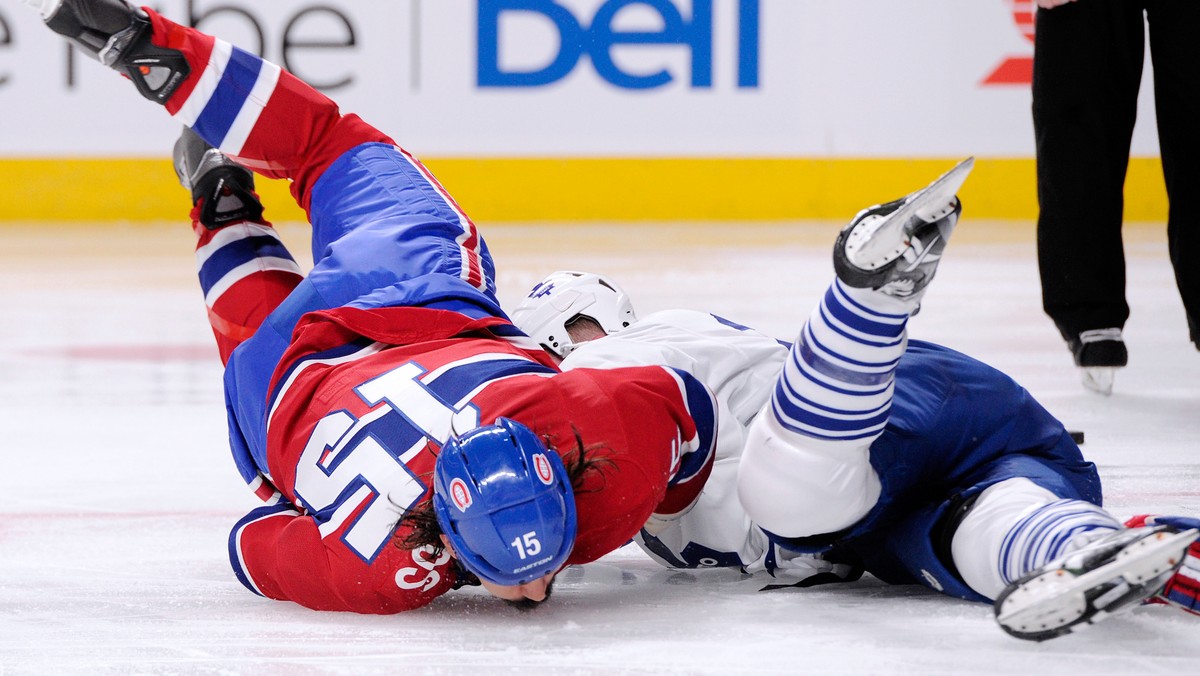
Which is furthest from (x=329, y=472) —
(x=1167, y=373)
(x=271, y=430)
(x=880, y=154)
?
(x=880, y=154)

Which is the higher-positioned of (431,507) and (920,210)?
(920,210)

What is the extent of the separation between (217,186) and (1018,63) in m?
4.83

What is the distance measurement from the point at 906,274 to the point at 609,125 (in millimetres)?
5485

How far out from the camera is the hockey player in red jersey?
141 centimetres

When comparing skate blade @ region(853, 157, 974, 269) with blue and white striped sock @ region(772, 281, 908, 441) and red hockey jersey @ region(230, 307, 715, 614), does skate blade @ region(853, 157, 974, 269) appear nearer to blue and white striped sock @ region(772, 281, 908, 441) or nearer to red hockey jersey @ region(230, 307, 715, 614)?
blue and white striped sock @ region(772, 281, 908, 441)

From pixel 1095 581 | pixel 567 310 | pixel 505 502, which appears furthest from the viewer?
pixel 567 310

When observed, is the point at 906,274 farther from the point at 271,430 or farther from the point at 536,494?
the point at 271,430

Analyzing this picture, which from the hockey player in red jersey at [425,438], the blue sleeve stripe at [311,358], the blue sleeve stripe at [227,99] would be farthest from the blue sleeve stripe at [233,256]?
the blue sleeve stripe at [311,358]

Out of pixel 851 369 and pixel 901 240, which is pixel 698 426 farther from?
pixel 901 240

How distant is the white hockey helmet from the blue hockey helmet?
61 centimetres

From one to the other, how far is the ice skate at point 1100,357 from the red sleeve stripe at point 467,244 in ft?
4.60

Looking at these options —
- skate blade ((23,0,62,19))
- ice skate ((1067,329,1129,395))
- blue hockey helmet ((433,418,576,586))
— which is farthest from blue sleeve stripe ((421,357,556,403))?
ice skate ((1067,329,1129,395))

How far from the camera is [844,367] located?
55.7 inches

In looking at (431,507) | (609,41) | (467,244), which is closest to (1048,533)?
(431,507)
